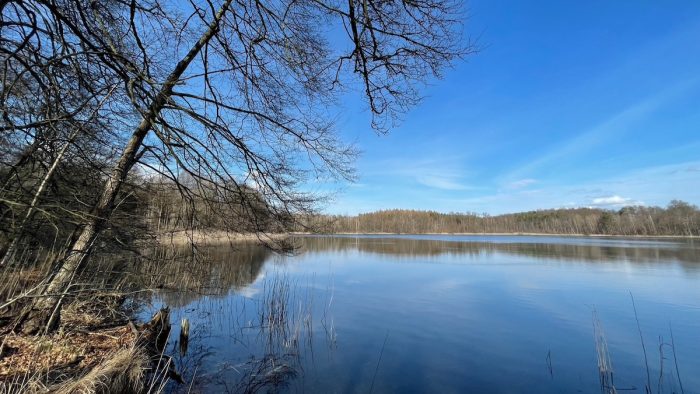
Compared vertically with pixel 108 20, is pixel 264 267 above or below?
below

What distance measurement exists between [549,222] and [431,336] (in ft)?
356

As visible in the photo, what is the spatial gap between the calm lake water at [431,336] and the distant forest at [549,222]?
47.4 m

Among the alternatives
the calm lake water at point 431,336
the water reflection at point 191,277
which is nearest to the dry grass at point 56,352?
the calm lake water at point 431,336

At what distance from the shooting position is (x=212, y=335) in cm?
761

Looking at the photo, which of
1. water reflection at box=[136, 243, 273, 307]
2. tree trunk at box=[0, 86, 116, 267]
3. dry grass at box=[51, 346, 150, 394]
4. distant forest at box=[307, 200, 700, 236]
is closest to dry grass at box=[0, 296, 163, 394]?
dry grass at box=[51, 346, 150, 394]

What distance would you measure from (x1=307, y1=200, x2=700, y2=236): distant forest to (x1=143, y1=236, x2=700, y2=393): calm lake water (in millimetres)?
47423

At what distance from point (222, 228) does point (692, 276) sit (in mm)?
19903

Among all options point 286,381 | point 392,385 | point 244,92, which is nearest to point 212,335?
point 286,381

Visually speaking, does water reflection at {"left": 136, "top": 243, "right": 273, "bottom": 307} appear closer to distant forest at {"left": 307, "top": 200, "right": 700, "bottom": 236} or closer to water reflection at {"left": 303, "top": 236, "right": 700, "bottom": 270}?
water reflection at {"left": 303, "top": 236, "right": 700, "bottom": 270}

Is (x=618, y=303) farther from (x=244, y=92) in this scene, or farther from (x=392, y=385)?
(x=244, y=92)

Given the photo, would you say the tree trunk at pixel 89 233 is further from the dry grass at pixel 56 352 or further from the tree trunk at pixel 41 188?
the tree trunk at pixel 41 188

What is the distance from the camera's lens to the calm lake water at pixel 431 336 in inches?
224

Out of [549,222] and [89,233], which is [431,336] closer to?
[89,233]

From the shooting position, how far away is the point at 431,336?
7902 mm
